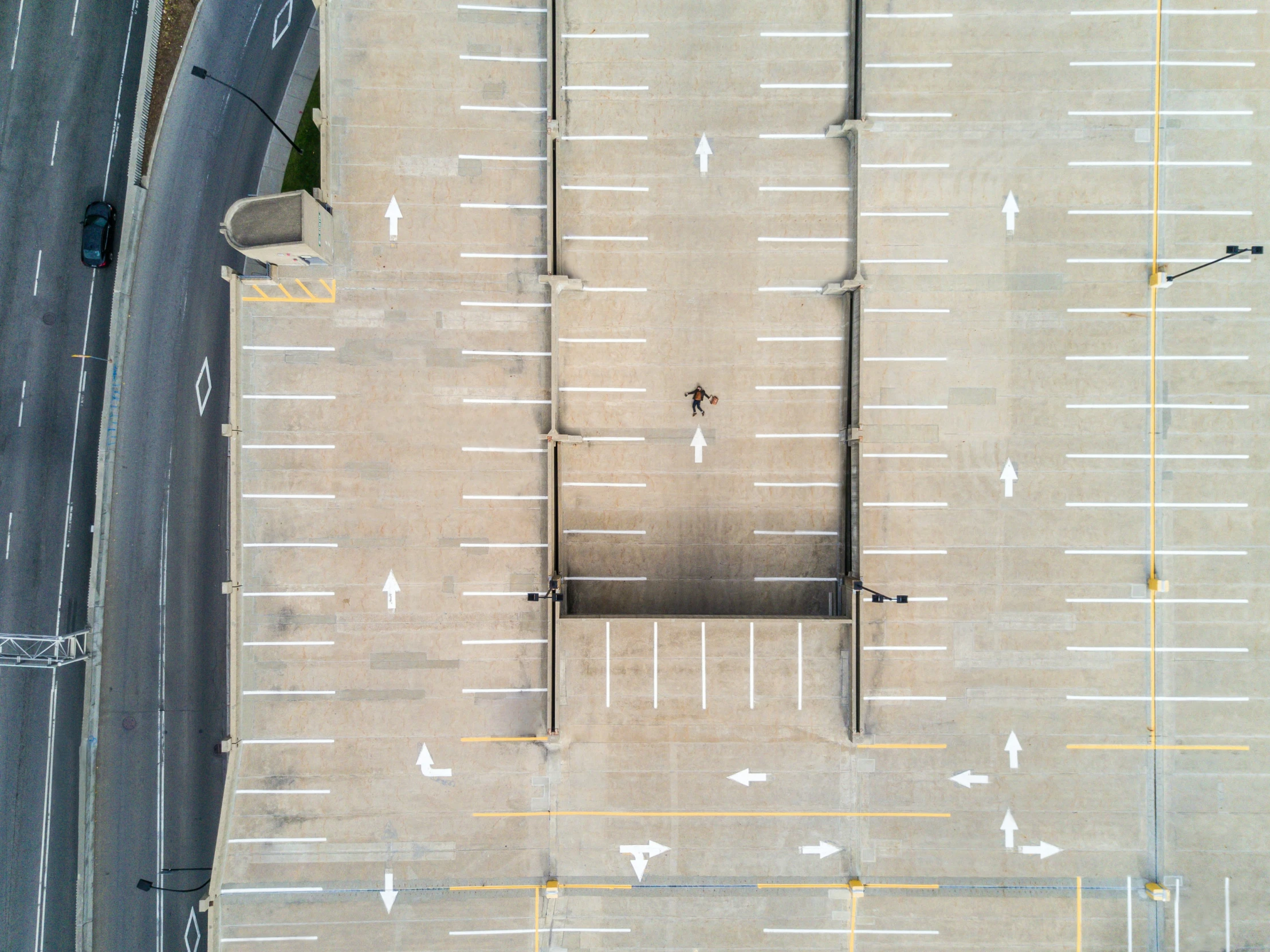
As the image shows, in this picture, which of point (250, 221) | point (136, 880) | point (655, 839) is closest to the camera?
point (250, 221)

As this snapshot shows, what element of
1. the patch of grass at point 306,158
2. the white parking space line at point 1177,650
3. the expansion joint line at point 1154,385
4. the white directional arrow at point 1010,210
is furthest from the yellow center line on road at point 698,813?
the patch of grass at point 306,158

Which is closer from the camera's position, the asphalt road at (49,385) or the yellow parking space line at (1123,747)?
the yellow parking space line at (1123,747)

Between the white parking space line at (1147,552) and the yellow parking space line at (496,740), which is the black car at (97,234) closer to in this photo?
the yellow parking space line at (496,740)

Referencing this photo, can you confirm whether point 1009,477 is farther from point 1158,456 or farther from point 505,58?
point 505,58

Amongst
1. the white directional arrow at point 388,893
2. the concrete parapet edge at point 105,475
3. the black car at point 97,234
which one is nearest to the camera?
the white directional arrow at point 388,893

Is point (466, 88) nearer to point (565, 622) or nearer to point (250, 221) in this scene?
point (250, 221)

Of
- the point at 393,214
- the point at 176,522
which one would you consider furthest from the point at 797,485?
the point at 176,522

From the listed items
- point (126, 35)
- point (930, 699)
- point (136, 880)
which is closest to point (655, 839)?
point (930, 699)
